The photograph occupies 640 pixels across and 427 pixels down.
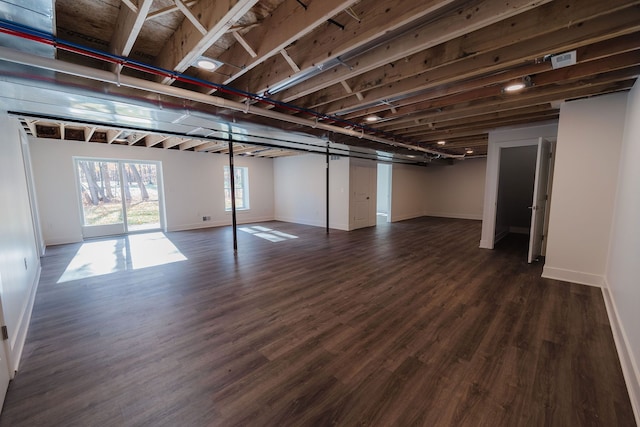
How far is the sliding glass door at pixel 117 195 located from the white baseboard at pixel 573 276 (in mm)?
8997

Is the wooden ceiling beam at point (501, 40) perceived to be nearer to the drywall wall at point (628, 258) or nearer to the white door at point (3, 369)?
the drywall wall at point (628, 258)

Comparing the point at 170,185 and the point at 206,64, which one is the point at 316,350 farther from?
the point at 170,185

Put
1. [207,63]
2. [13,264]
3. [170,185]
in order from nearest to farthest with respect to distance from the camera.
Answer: [207,63] < [13,264] < [170,185]

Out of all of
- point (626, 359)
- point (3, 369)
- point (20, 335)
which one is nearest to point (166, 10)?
point (3, 369)

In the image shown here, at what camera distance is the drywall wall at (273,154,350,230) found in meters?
7.63

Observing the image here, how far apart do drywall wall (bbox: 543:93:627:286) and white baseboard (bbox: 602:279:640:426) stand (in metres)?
1.01

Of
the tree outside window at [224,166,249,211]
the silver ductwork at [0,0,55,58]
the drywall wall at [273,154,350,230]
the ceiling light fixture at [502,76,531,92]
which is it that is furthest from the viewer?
the tree outside window at [224,166,249,211]

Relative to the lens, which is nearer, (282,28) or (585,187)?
(282,28)

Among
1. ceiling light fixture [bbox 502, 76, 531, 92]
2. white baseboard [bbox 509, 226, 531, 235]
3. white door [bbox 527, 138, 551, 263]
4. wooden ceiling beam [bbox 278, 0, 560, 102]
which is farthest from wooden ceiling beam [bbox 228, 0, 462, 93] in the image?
white baseboard [bbox 509, 226, 531, 235]

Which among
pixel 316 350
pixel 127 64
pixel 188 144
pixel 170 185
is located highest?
pixel 188 144

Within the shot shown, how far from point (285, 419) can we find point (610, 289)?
3879 mm

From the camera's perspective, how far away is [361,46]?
2.22 meters

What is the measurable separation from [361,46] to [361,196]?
→ 5854 millimetres

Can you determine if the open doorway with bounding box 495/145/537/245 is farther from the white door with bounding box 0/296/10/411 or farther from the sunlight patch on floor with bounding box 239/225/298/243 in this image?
the white door with bounding box 0/296/10/411
